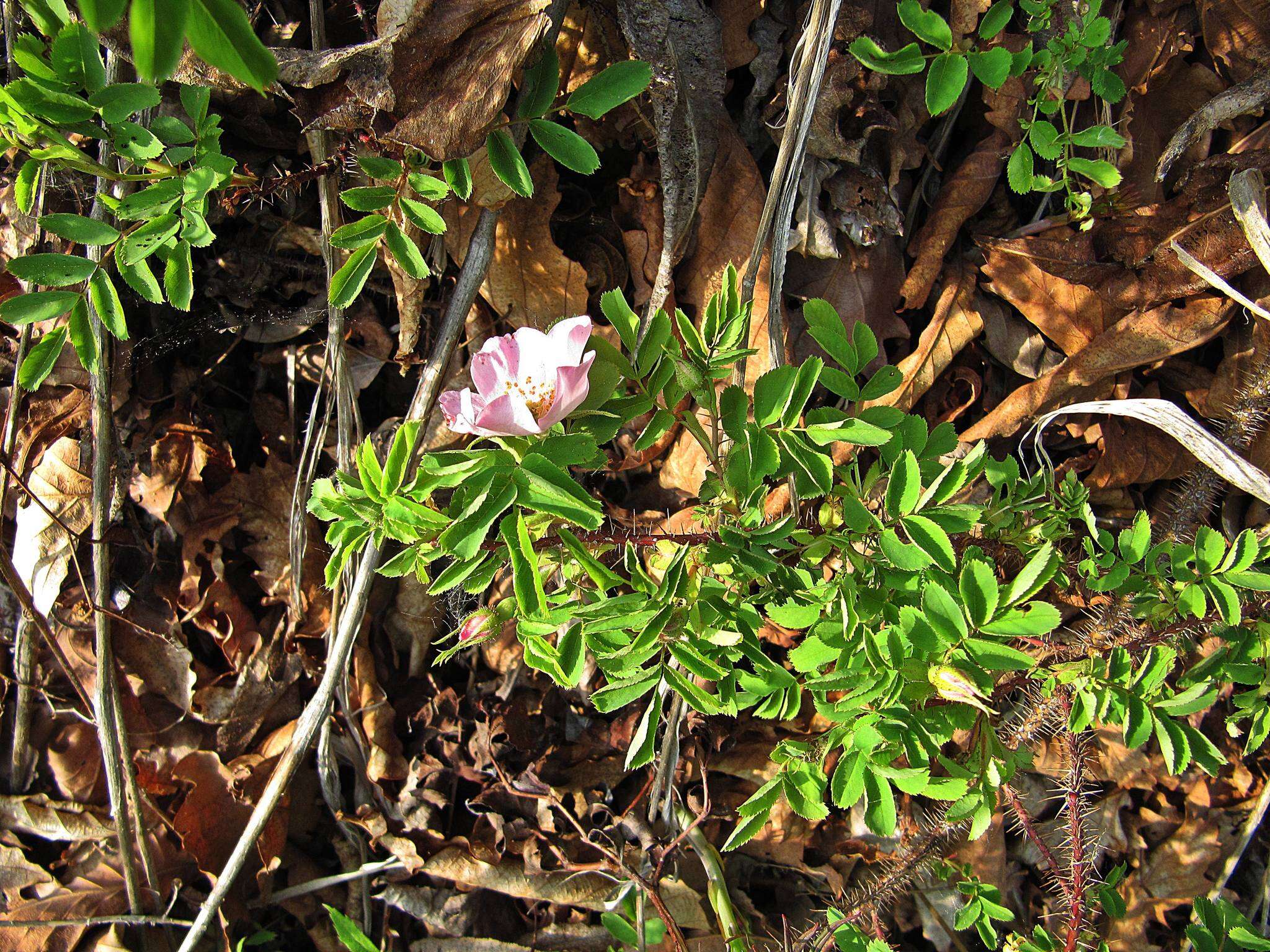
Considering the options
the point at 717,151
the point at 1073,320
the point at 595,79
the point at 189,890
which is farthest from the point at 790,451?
the point at 189,890

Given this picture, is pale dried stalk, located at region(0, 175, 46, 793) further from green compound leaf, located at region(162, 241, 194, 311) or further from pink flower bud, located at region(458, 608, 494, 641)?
pink flower bud, located at region(458, 608, 494, 641)

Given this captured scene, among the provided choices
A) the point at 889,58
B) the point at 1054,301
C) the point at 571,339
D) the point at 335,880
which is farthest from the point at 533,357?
the point at 335,880

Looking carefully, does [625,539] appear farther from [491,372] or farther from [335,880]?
[335,880]

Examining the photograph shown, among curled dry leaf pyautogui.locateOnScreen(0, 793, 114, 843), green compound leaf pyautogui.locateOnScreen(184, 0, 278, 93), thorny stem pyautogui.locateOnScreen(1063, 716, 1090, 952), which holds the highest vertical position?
green compound leaf pyautogui.locateOnScreen(184, 0, 278, 93)

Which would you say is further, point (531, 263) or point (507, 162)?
point (531, 263)

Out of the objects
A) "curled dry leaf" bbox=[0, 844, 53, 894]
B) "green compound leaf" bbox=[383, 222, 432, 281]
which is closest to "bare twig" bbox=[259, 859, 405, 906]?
"curled dry leaf" bbox=[0, 844, 53, 894]

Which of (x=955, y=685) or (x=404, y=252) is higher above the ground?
(x=404, y=252)

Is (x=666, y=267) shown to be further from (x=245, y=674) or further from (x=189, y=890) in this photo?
(x=189, y=890)
